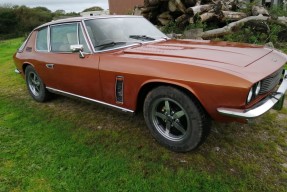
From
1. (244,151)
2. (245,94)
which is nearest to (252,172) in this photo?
(244,151)

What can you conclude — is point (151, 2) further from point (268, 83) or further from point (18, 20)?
point (18, 20)

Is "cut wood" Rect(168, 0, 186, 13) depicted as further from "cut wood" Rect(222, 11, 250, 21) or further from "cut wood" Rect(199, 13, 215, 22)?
"cut wood" Rect(222, 11, 250, 21)

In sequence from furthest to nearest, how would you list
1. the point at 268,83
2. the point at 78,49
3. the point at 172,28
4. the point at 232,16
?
the point at 172,28 → the point at 232,16 → the point at 78,49 → the point at 268,83

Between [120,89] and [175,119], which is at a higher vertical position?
[120,89]

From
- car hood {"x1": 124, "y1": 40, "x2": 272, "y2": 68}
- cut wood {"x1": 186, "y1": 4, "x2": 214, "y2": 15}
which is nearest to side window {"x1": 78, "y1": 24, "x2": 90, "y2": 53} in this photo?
car hood {"x1": 124, "y1": 40, "x2": 272, "y2": 68}

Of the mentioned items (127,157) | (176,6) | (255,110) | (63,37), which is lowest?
(127,157)

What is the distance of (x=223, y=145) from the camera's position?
319cm

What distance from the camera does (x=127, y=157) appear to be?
3.07 meters

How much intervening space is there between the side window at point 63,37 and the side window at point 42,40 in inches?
8.9

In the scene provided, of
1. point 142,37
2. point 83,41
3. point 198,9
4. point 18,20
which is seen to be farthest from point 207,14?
point 18,20

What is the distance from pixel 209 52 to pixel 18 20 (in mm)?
35974

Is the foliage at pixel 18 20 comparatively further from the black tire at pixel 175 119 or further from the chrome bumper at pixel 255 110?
the chrome bumper at pixel 255 110

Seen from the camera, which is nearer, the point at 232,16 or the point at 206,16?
the point at 206,16

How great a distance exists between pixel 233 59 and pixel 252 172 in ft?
3.97
